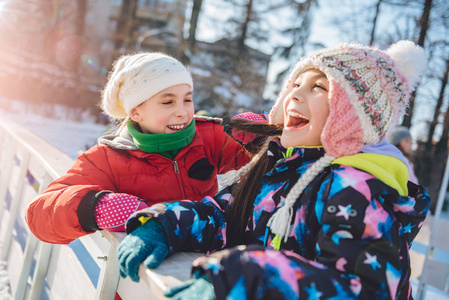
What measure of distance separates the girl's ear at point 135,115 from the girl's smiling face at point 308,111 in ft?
3.21

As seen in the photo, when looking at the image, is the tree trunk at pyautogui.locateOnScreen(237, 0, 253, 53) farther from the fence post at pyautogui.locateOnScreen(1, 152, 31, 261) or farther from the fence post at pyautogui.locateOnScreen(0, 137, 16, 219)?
the fence post at pyautogui.locateOnScreen(1, 152, 31, 261)

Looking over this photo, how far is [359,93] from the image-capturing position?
117cm

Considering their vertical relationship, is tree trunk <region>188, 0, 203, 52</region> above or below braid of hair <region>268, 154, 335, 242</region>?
above

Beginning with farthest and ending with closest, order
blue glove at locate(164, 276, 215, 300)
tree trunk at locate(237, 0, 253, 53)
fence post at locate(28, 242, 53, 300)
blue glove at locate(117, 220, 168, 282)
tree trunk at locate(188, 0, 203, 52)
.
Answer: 1. tree trunk at locate(237, 0, 253, 53)
2. tree trunk at locate(188, 0, 203, 52)
3. fence post at locate(28, 242, 53, 300)
4. blue glove at locate(117, 220, 168, 282)
5. blue glove at locate(164, 276, 215, 300)

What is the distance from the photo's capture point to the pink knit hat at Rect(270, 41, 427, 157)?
1163 millimetres

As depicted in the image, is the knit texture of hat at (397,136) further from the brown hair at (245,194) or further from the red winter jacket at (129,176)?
the brown hair at (245,194)

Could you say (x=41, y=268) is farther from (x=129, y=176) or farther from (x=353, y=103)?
(x=353, y=103)

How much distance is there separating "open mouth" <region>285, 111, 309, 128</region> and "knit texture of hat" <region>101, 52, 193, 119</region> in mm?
827

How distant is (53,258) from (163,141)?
1.13m

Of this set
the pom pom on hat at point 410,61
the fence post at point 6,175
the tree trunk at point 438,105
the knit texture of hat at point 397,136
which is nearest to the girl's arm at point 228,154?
the pom pom on hat at point 410,61

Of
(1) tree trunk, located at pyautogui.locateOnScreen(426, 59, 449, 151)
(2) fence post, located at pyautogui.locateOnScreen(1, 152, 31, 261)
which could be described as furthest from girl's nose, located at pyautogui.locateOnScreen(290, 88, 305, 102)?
(1) tree trunk, located at pyautogui.locateOnScreen(426, 59, 449, 151)

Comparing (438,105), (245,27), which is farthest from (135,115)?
(245,27)

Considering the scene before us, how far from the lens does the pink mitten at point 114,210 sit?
1.32 m

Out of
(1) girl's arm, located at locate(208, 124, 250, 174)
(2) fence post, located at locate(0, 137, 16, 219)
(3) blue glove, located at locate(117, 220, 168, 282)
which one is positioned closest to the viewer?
(3) blue glove, located at locate(117, 220, 168, 282)
